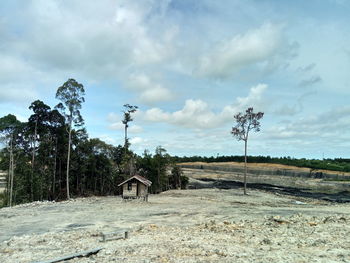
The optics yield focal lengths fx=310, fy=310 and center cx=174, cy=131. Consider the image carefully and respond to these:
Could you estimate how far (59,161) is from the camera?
44.1 meters

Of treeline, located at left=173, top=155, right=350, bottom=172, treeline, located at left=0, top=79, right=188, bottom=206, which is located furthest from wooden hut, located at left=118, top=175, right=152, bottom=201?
treeline, located at left=173, top=155, right=350, bottom=172

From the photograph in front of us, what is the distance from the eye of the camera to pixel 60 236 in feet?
48.1

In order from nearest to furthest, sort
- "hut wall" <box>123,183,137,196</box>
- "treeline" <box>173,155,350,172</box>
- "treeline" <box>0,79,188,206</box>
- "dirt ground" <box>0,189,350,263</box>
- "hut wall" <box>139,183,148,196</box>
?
"dirt ground" <box>0,189,350,263</box>
"hut wall" <box>139,183,148,196</box>
"hut wall" <box>123,183,137,196</box>
"treeline" <box>0,79,188,206</box>
"treeline" <box>173,155,350,172</box>

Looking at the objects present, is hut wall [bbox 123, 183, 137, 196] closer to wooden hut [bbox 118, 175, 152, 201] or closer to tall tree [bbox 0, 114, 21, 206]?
wooden hut [bbox 118, 175, 152, 201]

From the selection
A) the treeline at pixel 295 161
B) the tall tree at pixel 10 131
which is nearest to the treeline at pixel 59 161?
the tall tree at pixel 10 131

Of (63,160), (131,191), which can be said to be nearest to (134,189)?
(131,191)

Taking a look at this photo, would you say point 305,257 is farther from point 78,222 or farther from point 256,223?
point 78,222

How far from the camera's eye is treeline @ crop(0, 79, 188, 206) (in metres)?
39.0

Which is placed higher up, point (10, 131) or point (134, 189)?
point (10, 131)

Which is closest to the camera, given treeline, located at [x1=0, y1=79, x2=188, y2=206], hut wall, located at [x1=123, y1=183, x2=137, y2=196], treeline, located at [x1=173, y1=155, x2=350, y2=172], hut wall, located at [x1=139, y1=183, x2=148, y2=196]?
hut wall, located at [x1=139, y1=183, x2=148, y2=196]

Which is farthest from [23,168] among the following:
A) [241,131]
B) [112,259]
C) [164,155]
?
[112,259]

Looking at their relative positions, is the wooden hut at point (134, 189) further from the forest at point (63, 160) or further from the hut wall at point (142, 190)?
the forest at point (63, 160)

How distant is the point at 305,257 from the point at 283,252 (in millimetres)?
786

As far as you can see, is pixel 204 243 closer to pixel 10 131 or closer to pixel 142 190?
pixel 142 190
